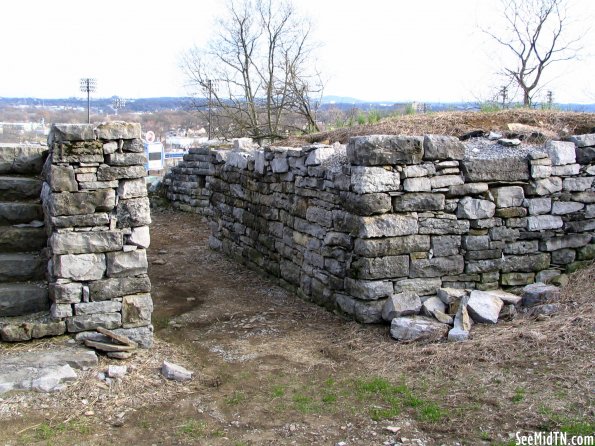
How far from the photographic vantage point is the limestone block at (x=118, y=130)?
516 cm

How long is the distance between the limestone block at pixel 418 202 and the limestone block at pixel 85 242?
290 cm

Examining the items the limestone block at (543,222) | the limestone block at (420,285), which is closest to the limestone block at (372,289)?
the limestone block at (420,285)

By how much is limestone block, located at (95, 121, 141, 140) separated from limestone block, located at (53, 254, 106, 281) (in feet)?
3.51

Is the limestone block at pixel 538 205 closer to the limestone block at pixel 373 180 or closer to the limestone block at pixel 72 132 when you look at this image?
the limestone block at pixel 373 180

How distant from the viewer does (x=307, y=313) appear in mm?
7121

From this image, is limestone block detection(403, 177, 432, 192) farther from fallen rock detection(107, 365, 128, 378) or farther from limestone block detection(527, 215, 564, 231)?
fallen rock detection(107, 365, 128, 378)

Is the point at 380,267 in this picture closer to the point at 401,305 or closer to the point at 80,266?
the point at 401,305

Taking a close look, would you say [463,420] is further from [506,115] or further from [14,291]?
[506,115]

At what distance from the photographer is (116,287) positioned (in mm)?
5324

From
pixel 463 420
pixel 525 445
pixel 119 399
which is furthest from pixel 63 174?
pixel 525 445

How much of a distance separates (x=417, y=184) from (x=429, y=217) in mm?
392

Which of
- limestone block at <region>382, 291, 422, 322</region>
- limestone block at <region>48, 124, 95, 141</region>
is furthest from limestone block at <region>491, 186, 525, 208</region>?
limestone block at <region>48, 124, 95, 141</region>

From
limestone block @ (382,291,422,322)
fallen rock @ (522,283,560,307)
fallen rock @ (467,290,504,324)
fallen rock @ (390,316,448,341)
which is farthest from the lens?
fallen rock @ (522,283,560,307)

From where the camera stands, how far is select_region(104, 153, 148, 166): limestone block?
5.23 m
